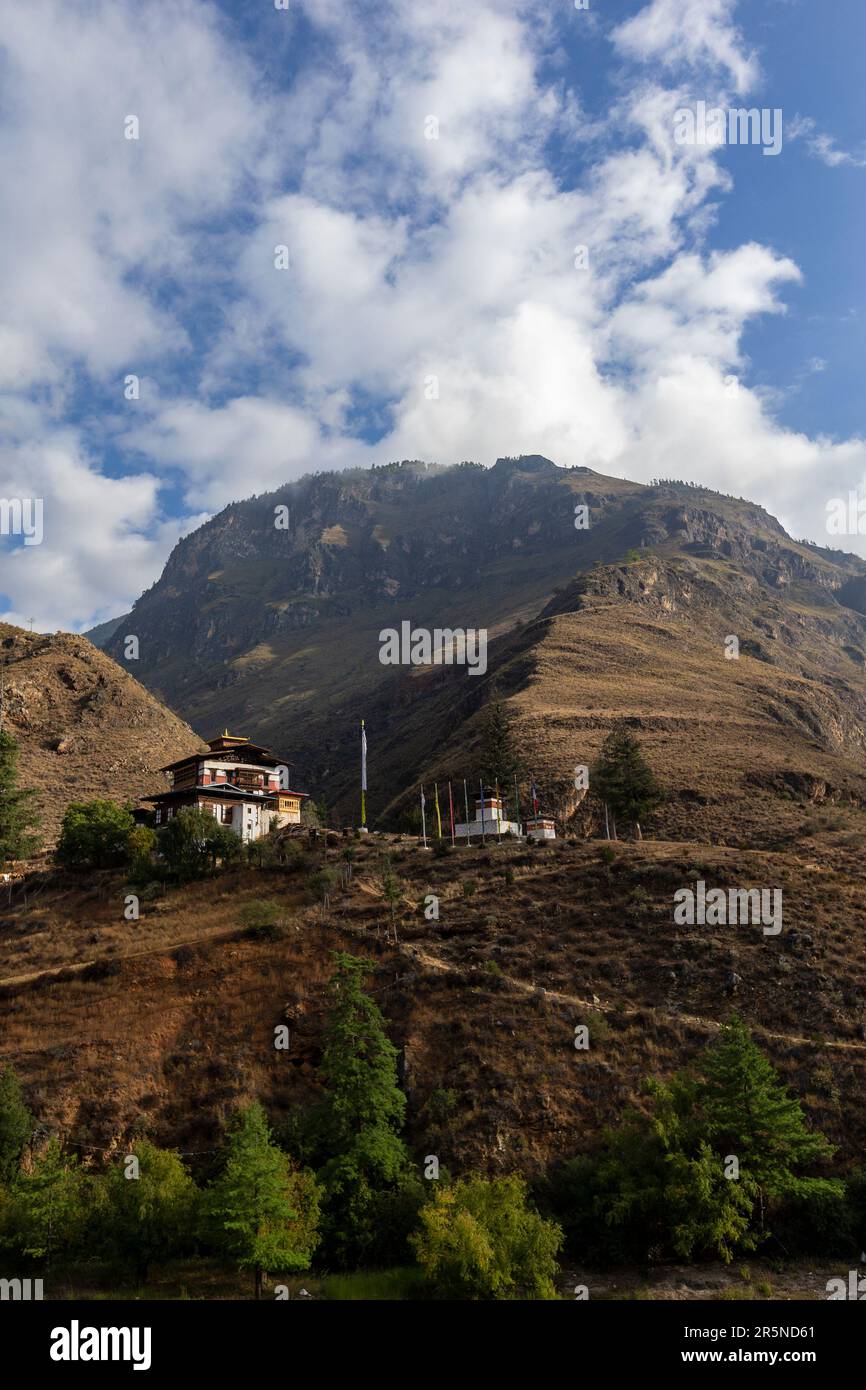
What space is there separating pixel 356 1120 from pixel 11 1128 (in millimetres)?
13725

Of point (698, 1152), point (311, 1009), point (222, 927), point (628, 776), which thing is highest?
point (628, 776)

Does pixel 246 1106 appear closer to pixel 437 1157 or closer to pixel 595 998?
pixel 437 1157

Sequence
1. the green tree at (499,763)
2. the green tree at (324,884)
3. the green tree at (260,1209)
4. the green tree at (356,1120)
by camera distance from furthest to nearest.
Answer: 1. the green tree at (499,763)
2. the green tree at (324,884)
3. the green tree at (356,1120)
4. the green tree at (260,1209)

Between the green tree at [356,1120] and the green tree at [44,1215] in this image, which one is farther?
the green tree at [356,1120]

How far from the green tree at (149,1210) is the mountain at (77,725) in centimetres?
5121

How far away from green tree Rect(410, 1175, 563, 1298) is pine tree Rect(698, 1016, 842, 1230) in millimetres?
7487

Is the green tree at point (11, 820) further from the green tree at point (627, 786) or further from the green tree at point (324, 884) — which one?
the green tree at point (627, 786)

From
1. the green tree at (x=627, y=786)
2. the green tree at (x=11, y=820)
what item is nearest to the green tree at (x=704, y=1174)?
the green tree at (x=627, y=786)

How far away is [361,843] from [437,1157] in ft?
91.8

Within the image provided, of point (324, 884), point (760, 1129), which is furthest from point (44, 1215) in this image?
point (760, 1129)

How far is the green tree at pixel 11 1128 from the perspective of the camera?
37969mm

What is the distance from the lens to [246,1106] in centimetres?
4078
